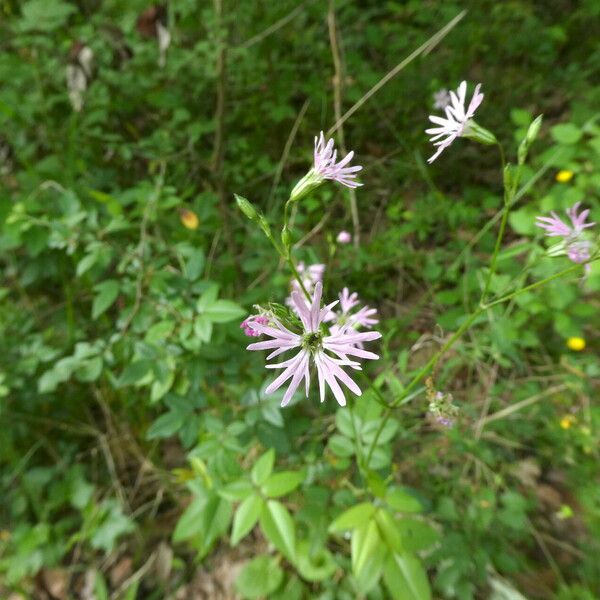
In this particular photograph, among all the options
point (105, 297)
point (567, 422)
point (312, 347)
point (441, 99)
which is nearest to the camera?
point (312, 347)

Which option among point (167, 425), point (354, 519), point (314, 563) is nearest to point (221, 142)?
point (167, 425)

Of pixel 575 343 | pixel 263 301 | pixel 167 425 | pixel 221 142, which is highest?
pixel 221 142

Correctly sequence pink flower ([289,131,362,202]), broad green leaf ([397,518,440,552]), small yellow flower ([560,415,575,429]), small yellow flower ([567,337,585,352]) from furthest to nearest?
small yellow flower ([567,337,585,352]) → small yellow flower ([560,415,575,429]) → broad green leaf ([397,518,440,552]) → pink flower ([289,131,362,202])

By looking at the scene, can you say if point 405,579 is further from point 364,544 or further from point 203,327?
point 203,327

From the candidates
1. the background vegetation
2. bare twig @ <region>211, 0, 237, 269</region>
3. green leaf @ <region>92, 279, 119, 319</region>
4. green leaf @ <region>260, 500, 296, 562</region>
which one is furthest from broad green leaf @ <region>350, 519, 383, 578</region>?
bare twig @ <region>211, 0, 237, 269</region>

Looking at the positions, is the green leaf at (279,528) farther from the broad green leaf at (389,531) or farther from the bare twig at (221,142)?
the bare twig at (221,142)

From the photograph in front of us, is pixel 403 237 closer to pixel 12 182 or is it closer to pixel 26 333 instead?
pixel 26 333

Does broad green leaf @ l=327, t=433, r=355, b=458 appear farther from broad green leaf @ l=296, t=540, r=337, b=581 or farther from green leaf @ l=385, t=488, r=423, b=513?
broad green leaf @ l=296, t=540, r=337, b=581

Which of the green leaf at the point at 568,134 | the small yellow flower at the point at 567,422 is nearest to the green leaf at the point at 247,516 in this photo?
the small yellow flower at the point at 567,422
